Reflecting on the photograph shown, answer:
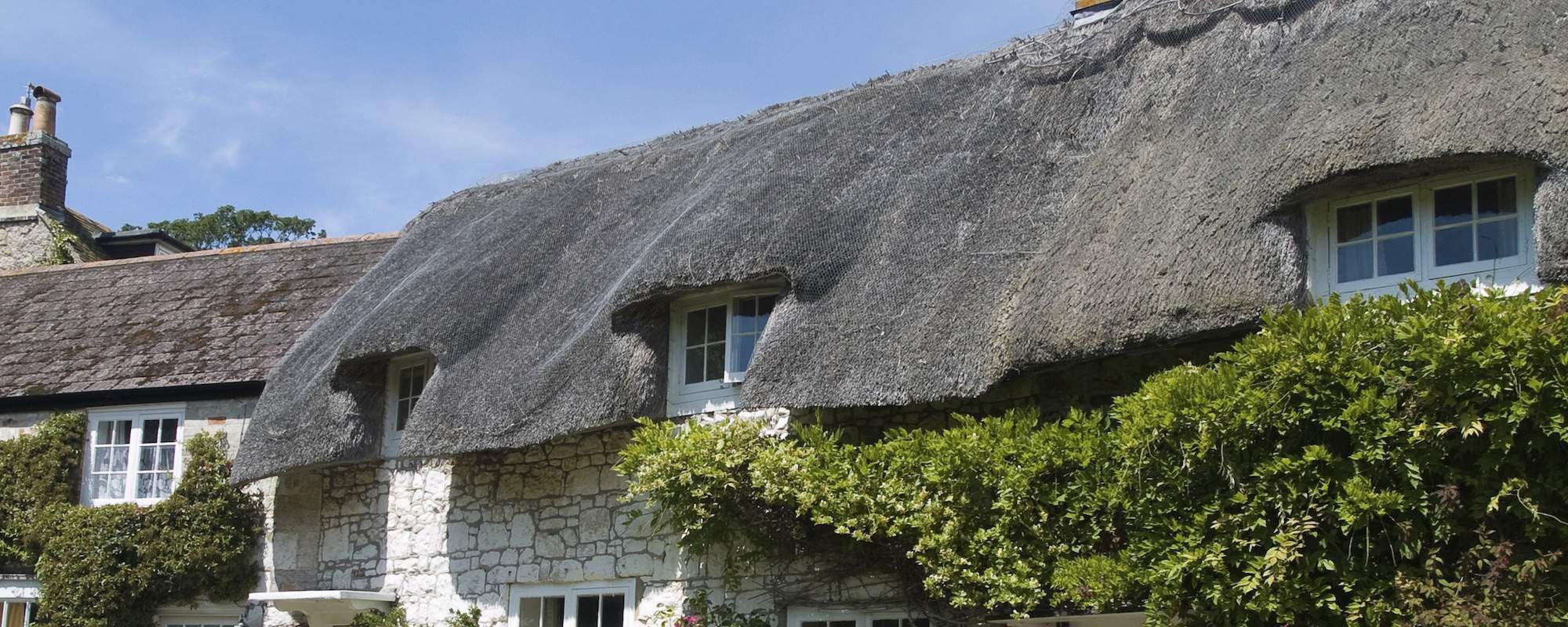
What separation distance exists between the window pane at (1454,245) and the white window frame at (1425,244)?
0.03 meters

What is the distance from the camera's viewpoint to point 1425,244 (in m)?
8.54

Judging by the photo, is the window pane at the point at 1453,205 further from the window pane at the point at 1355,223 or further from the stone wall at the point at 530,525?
the stone wall at the point at 530,525

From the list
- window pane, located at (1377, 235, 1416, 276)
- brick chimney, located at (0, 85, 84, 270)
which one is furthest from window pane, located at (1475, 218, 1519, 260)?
brick chimney, located at (0, 85, 84, 270)

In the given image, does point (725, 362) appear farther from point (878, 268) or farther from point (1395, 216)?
point (1395, 216)

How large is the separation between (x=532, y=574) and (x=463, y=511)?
1000 mm

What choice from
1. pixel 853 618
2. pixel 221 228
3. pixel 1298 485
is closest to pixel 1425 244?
pixel 1298 485

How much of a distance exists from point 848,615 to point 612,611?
6.97 ft

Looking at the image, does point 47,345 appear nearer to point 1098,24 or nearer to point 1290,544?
point 1098,24

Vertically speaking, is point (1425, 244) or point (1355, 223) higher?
point (1355, 223)

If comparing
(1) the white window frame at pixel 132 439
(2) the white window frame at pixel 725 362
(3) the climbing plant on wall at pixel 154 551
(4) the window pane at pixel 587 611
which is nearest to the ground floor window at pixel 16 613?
(3) the climbing plant on wall at pixel 154 551

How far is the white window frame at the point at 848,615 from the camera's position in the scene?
33.8ft

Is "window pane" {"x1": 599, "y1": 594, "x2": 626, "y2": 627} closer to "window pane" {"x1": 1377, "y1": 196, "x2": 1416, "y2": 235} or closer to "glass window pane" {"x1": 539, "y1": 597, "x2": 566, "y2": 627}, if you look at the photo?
"glass window pane" {"x1": 539, "y1": 597, "x2": 566, "y2": 627}

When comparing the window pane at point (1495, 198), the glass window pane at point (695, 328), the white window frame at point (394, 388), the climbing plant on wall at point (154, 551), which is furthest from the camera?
the climbing plant on wall at point (154, 551)

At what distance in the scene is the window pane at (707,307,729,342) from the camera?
37.7 ft
